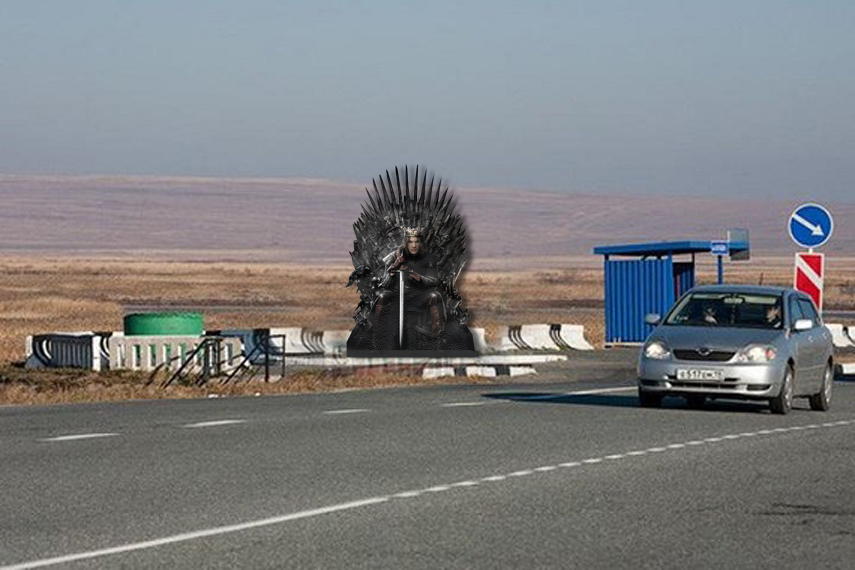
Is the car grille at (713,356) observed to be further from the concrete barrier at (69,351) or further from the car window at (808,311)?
the concrete barrier at (69,351)

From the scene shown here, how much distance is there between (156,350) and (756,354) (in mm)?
15552

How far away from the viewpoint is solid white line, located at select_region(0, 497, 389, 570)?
420 inches

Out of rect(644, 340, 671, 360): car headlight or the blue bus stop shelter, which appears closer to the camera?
rect(644, 340, 671, 360): car headlight

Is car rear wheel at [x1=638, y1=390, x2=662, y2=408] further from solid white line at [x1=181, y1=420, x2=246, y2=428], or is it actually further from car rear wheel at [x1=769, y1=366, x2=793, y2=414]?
solid white line at [x1=181, y1=420, x2=246, y2=428]

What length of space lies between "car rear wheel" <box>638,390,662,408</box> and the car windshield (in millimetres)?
920

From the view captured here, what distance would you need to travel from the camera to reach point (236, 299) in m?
95.7

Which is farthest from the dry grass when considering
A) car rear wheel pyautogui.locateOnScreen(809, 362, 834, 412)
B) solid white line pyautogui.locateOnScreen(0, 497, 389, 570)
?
solid white line pyautogui.locateOnScreen(0, 497, 389, 570)

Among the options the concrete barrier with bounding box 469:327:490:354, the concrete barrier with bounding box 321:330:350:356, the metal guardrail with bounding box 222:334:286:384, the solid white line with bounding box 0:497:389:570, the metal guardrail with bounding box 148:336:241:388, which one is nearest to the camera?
the solid white line with bounding box 0:497:389:570

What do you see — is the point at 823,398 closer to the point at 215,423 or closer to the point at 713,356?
the point at 713,356

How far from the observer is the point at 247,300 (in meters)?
94.9

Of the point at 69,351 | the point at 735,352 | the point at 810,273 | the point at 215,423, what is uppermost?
the point at 810,273

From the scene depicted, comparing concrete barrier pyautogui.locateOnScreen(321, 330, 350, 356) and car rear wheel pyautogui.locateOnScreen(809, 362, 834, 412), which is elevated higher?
car rear wheel pyautogui.locateOnScreen(809, 362, 834, 412)

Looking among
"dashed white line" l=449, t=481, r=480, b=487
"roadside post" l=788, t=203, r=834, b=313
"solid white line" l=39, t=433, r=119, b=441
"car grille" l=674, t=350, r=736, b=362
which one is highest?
"roadside post" l=788, t=203, r=834, b=313

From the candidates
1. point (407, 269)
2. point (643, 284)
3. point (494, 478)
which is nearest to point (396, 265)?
point (407, 269)
